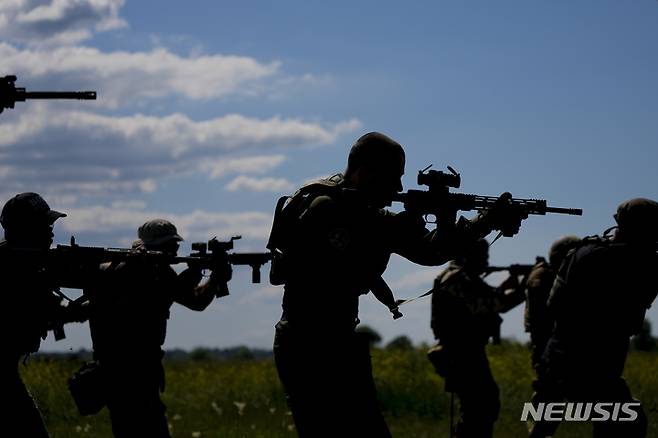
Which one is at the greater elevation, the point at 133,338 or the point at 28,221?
the point at 28,221

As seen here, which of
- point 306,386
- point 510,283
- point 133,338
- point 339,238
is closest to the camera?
point 339,238

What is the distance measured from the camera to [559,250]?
539 inches

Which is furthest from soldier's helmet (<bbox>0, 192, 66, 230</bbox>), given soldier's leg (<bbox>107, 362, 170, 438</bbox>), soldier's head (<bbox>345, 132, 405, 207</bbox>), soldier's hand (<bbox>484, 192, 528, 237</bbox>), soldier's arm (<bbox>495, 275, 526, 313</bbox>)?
soldier's arm (<bbox>495, 275, 526, 313</bbox>)

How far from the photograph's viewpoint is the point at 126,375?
968 centimetres

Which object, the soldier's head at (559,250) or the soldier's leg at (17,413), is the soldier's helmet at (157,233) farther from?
the soldier's head at (559,250)

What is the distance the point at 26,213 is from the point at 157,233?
81.8 inches

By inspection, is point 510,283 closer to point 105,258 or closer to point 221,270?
point 221,270

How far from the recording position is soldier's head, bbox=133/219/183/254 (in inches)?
A: 405

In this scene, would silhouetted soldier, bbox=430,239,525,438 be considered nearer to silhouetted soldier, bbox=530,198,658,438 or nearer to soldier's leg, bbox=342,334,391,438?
silhouetted soldier, bbox=530,198,658,438

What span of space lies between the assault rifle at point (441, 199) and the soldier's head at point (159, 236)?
135 inches

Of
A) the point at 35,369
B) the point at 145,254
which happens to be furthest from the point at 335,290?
the point at 35,369

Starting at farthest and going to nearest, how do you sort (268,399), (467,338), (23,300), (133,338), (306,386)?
(268,399)
(467,338)
(133,338)
(23,300)
(306,386)

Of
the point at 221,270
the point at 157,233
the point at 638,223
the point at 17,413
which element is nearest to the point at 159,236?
the point at 157,233

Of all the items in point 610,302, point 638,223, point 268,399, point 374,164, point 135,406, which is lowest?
point 268,399
